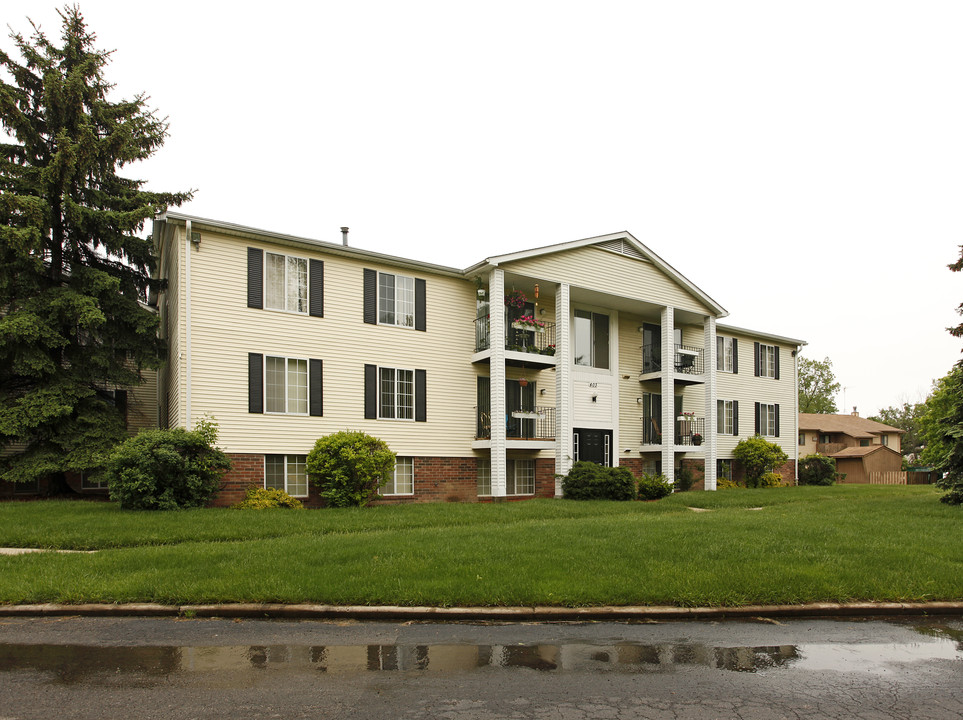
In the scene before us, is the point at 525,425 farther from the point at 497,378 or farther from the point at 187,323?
the point at 187,323

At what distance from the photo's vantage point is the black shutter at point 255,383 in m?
17.1

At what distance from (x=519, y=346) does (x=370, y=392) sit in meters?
5.08

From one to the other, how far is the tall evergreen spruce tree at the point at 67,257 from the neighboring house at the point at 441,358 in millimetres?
Result: 1277

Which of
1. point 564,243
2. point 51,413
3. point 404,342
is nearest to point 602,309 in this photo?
point 564,243

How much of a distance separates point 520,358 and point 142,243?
37.5 ft

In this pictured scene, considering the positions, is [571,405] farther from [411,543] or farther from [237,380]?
[411,543]

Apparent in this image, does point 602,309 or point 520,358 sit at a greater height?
point 602,309

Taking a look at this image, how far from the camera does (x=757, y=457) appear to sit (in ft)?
91.0

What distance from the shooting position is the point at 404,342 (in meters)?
19.7

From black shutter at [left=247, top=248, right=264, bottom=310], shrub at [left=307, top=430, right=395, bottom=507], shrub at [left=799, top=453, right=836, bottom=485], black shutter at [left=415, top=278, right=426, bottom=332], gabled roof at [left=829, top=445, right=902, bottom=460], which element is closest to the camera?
shrub at [left=307, top=430, right=395, bottom=507]

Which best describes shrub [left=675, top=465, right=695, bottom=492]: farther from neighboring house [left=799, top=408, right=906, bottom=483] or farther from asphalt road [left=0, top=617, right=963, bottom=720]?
neighboring house [left=799, top=408, right=906, bottom=483]

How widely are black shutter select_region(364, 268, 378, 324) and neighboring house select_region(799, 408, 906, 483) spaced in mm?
34514

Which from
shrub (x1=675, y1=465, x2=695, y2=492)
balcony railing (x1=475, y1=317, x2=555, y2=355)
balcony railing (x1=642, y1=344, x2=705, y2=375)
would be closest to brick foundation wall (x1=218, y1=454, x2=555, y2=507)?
balcony railing (x1=475, y1=317, x2=555, y2=355)

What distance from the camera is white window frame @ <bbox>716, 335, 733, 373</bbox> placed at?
28.5 m
